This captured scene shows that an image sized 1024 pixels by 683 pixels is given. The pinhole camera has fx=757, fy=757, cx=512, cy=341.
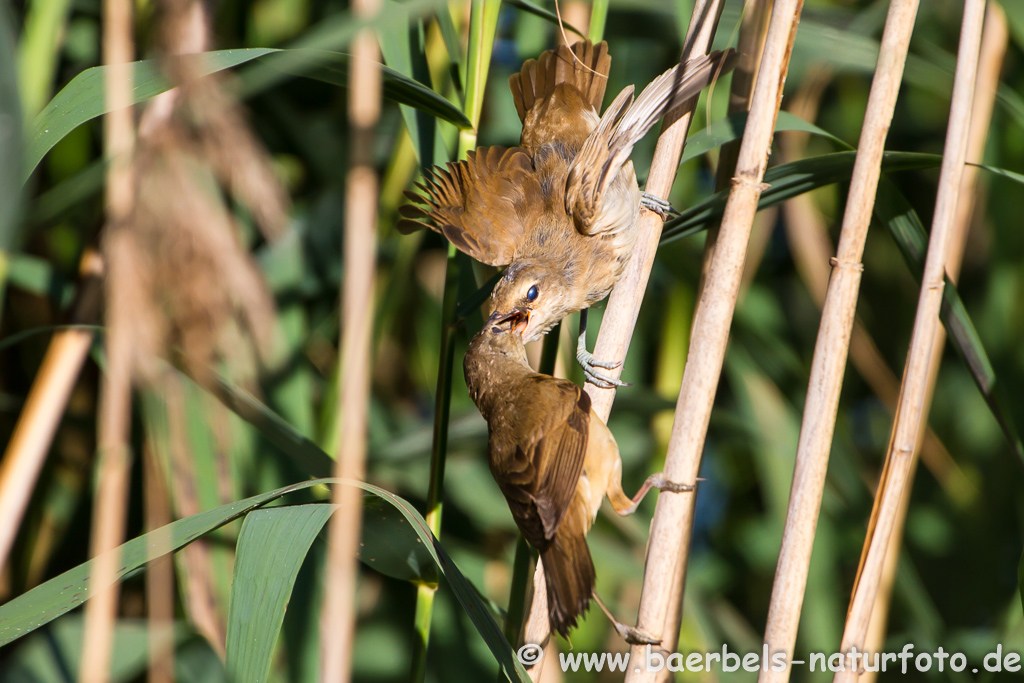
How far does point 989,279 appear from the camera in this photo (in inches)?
84.0

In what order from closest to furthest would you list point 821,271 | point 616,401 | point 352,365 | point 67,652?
point 352,365 < point 616,401 < point 67,652 < point 821,271

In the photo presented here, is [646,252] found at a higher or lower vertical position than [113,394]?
higher

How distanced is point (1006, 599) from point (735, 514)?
2.58 ft

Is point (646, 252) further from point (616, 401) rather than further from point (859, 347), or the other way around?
point (859, 347)

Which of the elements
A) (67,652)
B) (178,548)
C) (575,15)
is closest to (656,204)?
(575,15)

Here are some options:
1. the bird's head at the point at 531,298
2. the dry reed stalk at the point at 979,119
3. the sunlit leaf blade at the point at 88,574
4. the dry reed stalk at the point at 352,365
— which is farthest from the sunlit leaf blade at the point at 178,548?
the dry reed stalk at the point at 979,119

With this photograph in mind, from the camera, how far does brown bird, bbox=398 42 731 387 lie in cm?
173

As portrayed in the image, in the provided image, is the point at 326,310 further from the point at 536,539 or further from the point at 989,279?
the point at 989,279

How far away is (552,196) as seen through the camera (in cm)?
204

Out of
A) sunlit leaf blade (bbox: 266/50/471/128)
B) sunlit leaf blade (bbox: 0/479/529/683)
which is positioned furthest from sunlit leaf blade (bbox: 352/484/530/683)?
sunlit leaf blade (bbox: 266/50/471/128)

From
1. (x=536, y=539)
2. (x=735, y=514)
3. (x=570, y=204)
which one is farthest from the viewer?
(x=735, y=514)

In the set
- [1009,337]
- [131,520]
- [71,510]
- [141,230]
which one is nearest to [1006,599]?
[1009,337]

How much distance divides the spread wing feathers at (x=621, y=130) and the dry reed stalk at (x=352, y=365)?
0.66m

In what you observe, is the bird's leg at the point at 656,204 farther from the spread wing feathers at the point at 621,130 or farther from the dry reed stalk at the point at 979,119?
the dry reed stalk at the point at 979,119
